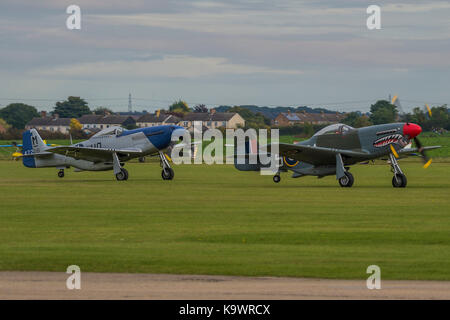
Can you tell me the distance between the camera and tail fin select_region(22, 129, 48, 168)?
43.8m

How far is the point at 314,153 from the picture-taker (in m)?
32.6

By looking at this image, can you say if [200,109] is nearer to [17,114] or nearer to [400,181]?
[17,114]

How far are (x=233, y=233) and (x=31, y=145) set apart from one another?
2948 cm

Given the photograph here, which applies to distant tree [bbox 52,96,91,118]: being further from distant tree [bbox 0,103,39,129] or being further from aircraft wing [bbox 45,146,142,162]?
aircraft wing [bbox 45,146,142,162]

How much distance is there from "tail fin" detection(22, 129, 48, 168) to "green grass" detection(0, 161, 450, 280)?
15730 millimetres

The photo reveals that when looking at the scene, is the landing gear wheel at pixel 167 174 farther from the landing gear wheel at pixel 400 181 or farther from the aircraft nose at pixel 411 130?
the aircraft nose at pixel 411 130

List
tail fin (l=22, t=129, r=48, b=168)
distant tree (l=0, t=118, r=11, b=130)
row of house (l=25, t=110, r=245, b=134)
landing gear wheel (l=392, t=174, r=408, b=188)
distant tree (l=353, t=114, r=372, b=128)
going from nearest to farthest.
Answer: landing gear wheel (l=392, t=174, r=408, b=188)
tail fin (l=22, t=129, r=48, b=168)
distant tree (l=353, t=114, r=372, b=128)
row of house (l=25, t=110, r=245, b=134)
distant tree (l=0, t=118, r=11, b=130)

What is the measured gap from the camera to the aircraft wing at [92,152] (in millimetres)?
38656

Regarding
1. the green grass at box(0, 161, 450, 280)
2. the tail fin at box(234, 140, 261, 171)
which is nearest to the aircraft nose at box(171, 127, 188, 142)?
Result: the tail fin at box(234, 140, 261, 171)

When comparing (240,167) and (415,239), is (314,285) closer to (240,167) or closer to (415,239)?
(415,239)

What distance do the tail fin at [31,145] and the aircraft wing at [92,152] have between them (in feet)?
13.8

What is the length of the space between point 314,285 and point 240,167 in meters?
29.7

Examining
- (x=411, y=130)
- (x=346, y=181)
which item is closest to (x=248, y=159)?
(x=346, y=181)
